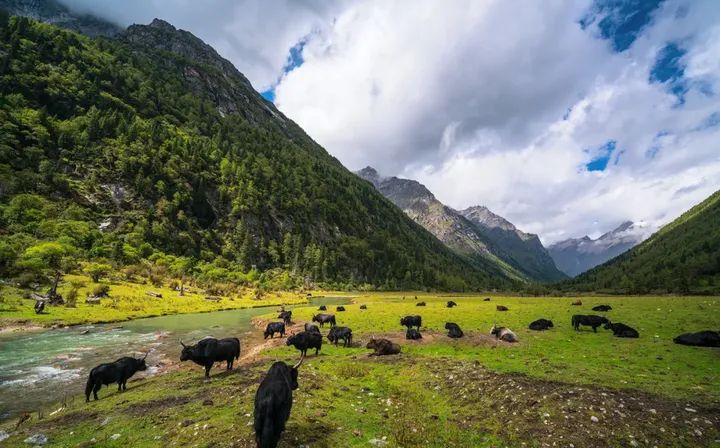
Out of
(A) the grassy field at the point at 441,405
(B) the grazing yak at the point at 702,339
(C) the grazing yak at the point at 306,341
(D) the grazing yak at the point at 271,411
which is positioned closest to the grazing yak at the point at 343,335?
(C) the grazing yak at the point at 306,341

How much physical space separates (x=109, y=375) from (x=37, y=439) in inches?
279

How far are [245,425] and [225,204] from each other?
610ft

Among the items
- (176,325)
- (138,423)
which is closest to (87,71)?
(176,325)

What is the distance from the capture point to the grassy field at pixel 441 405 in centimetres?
1059

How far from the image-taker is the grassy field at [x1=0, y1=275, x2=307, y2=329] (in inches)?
1548

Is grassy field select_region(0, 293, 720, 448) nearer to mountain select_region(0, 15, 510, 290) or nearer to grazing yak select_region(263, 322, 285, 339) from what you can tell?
grazing yak select_region(263, 322, 285, 339)

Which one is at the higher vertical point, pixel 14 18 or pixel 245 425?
pixel 14 18

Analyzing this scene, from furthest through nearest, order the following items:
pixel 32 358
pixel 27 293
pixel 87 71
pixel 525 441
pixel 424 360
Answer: pixel 87 71
pixel 27 293
pixel 32 358
pixel 424 360
pixel 525 441

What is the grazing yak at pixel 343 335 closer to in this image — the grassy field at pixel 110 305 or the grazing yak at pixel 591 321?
the grazing yak at pixel 591 321

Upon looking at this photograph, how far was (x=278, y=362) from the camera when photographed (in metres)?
12.4

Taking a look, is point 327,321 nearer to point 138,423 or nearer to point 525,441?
point 138,423

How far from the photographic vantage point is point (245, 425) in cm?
1134

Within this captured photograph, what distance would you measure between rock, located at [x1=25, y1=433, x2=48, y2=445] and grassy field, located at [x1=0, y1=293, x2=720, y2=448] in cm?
20

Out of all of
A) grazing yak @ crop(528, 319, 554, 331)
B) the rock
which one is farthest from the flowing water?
grazing yak @ crop(528, 319, 554, 331)
